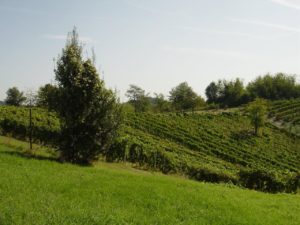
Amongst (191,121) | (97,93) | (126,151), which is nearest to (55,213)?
(97,93)

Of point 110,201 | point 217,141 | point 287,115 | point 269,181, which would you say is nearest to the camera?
point 110,201

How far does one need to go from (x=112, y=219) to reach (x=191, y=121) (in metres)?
57.8

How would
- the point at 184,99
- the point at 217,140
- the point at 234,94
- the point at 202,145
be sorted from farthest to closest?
the point at 234,94
the point at 184,99
the point at 217,140
the point at 202,145

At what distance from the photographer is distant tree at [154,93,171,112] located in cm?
10881

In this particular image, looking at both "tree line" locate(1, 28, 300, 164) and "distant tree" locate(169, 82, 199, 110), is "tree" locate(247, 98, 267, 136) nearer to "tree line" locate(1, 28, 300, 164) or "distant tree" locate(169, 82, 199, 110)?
"distant tree" locate(169, 82, 199, 110)

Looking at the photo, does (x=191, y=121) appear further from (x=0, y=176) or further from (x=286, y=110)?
(x=0, y=176)

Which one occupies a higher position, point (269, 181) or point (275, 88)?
point (275, 88)

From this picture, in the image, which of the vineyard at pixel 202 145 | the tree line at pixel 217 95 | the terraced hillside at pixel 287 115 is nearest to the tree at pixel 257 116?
the vineyard at pixel 202 145

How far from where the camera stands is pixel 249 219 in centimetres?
1309

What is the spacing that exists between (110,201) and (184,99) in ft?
300

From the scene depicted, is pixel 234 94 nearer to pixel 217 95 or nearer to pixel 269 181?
pixel 217 95

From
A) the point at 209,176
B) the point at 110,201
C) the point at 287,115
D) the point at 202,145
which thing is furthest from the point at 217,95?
the point at 110,201

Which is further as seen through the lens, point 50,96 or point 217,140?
point 217,140

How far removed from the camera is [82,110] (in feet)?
71.1
